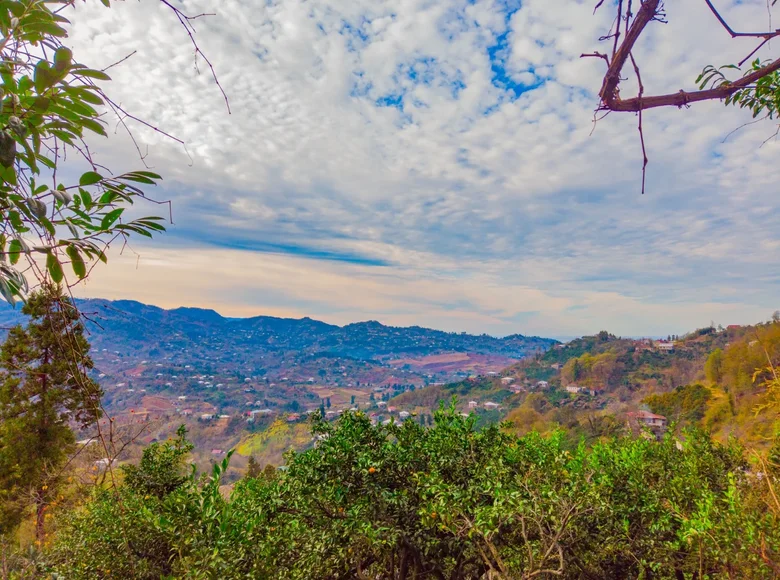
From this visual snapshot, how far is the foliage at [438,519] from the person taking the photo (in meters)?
3.46

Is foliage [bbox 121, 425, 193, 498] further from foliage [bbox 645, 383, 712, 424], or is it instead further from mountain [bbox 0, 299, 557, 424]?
mountain [bbox 0, 299, 557, 424]

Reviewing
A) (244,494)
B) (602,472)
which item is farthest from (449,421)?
(244,494)

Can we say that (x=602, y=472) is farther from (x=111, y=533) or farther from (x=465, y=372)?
(x=465, y=372)

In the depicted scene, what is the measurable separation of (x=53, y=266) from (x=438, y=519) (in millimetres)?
3822

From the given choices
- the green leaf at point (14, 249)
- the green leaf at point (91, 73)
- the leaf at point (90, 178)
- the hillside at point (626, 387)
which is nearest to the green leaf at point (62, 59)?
the green leaf at point (91, 73)

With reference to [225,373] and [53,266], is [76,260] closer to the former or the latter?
[53,266]

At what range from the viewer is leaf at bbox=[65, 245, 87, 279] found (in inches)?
41.7

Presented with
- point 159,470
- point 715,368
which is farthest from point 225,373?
point 159,470

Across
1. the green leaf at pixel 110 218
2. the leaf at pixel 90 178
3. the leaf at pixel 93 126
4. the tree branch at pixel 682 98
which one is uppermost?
the tree branch at pixel 682 98

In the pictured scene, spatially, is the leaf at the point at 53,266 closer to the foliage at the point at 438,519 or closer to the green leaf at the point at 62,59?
the green leaf at the point at 62,59

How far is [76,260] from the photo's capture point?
1.06 meters

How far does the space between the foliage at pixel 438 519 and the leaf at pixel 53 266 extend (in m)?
A: 2.42

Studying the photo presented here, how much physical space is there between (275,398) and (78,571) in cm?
12218

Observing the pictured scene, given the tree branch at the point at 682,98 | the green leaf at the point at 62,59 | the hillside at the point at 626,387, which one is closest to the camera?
the green leaf at the point at 62,59
